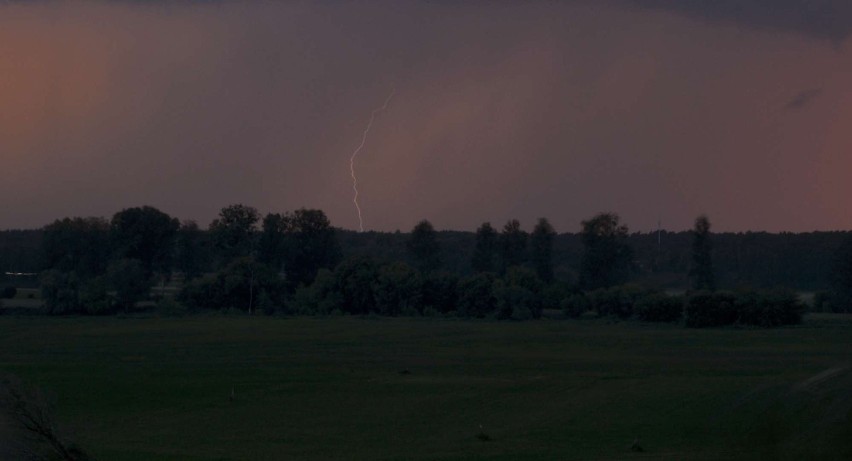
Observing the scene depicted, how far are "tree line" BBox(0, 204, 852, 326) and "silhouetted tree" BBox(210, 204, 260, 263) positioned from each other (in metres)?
0.12

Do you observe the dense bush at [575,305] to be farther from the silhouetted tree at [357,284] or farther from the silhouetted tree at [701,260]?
the silhouetted tree at [357,284]

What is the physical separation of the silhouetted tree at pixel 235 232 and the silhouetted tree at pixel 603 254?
1584 inches

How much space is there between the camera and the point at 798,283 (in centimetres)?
15725

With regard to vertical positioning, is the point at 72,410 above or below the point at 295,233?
below

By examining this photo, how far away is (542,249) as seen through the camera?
130625 mm

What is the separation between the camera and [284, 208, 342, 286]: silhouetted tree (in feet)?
432

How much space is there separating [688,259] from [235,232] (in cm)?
7451

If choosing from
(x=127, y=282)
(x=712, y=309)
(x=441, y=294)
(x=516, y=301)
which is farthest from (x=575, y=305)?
(x=127, y=282)

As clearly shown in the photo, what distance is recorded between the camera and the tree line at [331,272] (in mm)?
109875

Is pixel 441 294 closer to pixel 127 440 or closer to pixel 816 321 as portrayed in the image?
pixel 816 321

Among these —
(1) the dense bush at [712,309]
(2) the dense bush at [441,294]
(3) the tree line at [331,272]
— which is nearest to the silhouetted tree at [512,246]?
(3) the tree line at [331,272]

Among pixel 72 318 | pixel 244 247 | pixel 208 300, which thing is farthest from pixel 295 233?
pixel 72 318

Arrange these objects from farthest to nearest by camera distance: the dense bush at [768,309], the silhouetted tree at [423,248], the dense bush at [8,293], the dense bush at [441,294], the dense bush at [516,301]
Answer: the silhouetted tree at [423,248] → the dense bush at [8,293] → the dense bush at [441,294] → the dense bush at [516,301] → the dense bush at [768,309]

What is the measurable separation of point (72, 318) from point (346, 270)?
2757 cm
